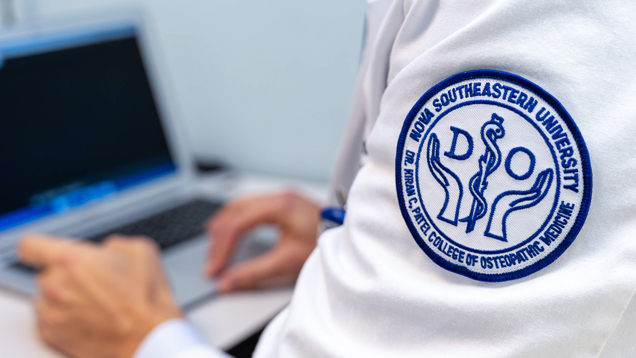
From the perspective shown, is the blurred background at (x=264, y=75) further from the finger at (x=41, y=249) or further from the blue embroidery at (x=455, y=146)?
the blue embroidery at (x=455, y=146)

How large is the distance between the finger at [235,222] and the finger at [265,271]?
0.09 ft

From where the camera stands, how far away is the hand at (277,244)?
74 centimetres

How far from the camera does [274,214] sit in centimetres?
83

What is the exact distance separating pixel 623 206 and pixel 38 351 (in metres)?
0.66

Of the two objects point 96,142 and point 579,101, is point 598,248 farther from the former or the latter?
point 96,142

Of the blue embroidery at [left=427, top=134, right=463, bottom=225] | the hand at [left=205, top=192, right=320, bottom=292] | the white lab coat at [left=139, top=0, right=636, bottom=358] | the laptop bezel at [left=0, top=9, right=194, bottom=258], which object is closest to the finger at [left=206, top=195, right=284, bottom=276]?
the hand at [left=205, top=192, right=320, bottom=292]

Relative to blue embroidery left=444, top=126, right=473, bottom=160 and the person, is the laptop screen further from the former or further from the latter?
blue embroidery left=444, top=126, right=473, bottom=160

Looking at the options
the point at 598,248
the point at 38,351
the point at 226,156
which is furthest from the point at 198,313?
the point at 226,156

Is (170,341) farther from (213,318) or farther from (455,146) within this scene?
(455,146)

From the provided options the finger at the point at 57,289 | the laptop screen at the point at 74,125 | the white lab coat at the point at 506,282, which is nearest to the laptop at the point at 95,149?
the laptop screen at the point at 74,125

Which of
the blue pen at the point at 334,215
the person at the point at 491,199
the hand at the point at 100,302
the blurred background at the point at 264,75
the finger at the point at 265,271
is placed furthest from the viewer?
the blurred background at the point at 264,75

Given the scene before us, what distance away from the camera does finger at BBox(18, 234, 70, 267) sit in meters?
0.69

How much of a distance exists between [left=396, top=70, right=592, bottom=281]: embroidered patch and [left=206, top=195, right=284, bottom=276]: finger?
0.48m

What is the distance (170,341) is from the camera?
1.84 feet
